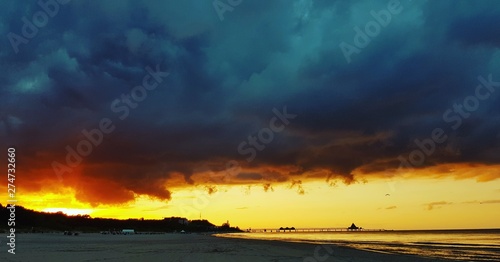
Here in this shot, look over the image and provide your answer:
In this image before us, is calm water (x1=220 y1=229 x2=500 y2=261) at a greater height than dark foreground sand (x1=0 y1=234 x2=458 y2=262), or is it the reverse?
dark foreground sand (x1=0 y1=234 x2=458 y2=262)

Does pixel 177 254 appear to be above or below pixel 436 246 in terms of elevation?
above

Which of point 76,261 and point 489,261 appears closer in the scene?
point 76,261

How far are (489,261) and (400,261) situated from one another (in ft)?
25.5

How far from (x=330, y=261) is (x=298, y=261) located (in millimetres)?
2956

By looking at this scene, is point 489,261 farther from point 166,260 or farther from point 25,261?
point 25,261

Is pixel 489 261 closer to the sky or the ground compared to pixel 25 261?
closer to the ground

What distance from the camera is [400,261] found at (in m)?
32.7

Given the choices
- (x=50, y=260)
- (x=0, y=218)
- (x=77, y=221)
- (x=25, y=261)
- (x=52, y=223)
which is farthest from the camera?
(x=77, y=221)

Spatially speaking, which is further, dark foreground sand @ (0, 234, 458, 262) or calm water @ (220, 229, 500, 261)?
calm water @ (220, 229, 500, 261)

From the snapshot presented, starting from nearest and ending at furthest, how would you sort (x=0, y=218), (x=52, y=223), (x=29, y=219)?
1. (x=0, y=218)
2. (x=29, y=219)
3. (x=52, y=223)

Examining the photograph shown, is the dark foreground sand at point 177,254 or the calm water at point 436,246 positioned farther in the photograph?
the calm water at point 436,246

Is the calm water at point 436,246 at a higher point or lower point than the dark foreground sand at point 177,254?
lower

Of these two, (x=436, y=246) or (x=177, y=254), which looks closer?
(x=177, y=254)

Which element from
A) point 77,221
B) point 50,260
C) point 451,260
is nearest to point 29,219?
point 77,221
